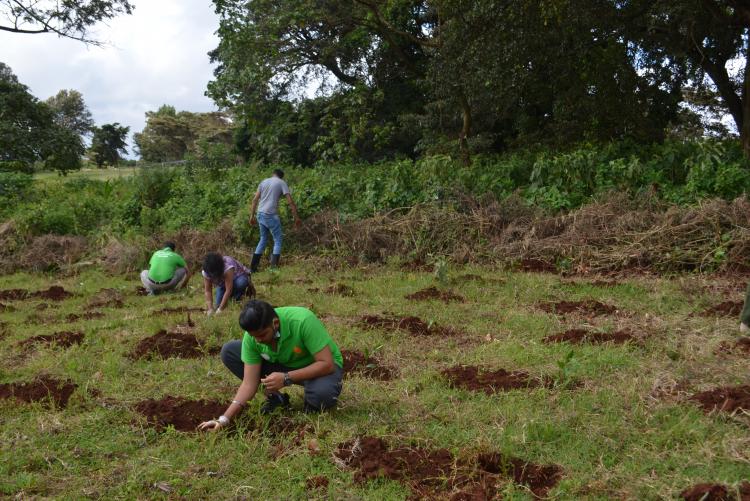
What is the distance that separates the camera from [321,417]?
4.14 meters

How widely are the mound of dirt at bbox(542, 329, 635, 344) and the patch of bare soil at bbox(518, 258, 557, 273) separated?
343cm

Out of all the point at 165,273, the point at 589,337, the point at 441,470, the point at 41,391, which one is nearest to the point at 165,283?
the point at 165,273

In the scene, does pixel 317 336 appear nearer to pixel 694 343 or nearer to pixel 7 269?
pixel 694 343

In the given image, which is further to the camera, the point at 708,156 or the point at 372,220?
the point at 372,220

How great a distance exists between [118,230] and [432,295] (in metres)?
8.20

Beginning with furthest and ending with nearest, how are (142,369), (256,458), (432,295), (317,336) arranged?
(432,295)
(142,369)
(317,336)
(256,458)

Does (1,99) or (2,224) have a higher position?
(1,99)

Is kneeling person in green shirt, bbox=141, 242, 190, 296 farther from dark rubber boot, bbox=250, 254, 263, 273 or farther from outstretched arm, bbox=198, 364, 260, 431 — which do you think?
outstretched arm, bbox=198, 364, 260, 431

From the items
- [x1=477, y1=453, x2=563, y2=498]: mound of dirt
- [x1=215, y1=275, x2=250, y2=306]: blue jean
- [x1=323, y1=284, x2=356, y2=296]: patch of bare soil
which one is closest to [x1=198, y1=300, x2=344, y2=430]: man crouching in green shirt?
[x1=477, y1=453, x2=563, y2=498]: mound of dirt

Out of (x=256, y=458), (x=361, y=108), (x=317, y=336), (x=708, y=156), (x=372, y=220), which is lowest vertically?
(x=256, y=458)

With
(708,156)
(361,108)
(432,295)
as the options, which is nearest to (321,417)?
(432,295)

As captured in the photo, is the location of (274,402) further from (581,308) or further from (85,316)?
(85,316)

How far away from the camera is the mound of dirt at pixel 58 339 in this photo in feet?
20.1

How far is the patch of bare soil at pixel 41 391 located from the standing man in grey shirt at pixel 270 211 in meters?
5.59
